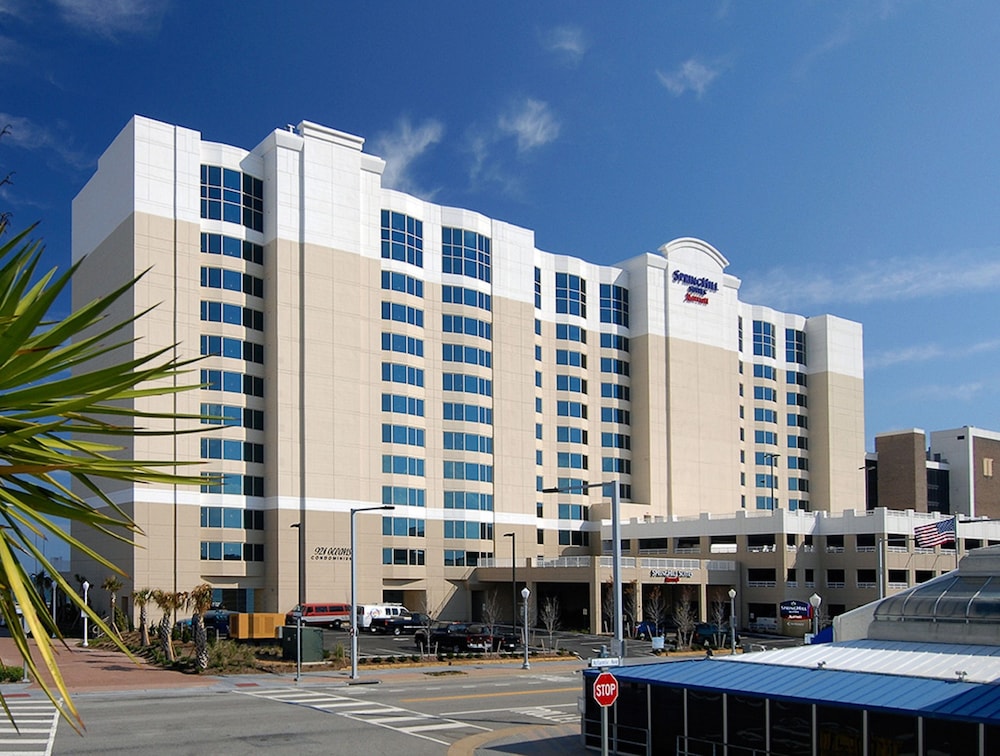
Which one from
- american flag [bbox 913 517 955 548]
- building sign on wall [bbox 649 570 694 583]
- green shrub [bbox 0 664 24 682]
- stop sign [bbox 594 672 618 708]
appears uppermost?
american flag [bbox 913 517 955 548]

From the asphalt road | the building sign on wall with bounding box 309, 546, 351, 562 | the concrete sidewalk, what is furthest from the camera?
the building sign on wall with bounding box 309, 546, 351, 562

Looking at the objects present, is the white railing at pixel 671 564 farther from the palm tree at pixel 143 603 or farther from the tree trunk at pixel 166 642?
the tree trunk at pixel 166 642

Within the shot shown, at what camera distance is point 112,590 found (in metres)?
71.8

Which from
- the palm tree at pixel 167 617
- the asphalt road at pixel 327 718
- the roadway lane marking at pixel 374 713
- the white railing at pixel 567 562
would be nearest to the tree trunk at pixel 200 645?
the palm tree at pixel 167 617

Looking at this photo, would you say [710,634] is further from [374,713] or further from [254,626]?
[374,713]

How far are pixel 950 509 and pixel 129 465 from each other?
14980 cm

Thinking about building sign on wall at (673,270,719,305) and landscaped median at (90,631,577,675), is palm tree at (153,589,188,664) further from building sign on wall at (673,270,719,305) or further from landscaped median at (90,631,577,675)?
building sign on wall at (673,270,719,305)

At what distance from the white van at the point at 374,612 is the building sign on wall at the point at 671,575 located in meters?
19.4

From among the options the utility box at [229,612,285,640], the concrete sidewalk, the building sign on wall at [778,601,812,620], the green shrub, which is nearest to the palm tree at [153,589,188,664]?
the concrete sidewalk

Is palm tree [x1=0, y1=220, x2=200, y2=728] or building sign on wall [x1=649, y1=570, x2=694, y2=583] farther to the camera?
building sign on wall [x1=649, y1=570, x2=694, y2=583]

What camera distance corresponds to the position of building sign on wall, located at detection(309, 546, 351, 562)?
3152 inches

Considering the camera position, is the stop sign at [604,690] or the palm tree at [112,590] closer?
the stop sign at [604,690]

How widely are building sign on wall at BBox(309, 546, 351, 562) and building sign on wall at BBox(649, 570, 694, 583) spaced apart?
23.9m

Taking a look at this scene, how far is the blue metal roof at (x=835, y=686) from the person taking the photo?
21.2 m
